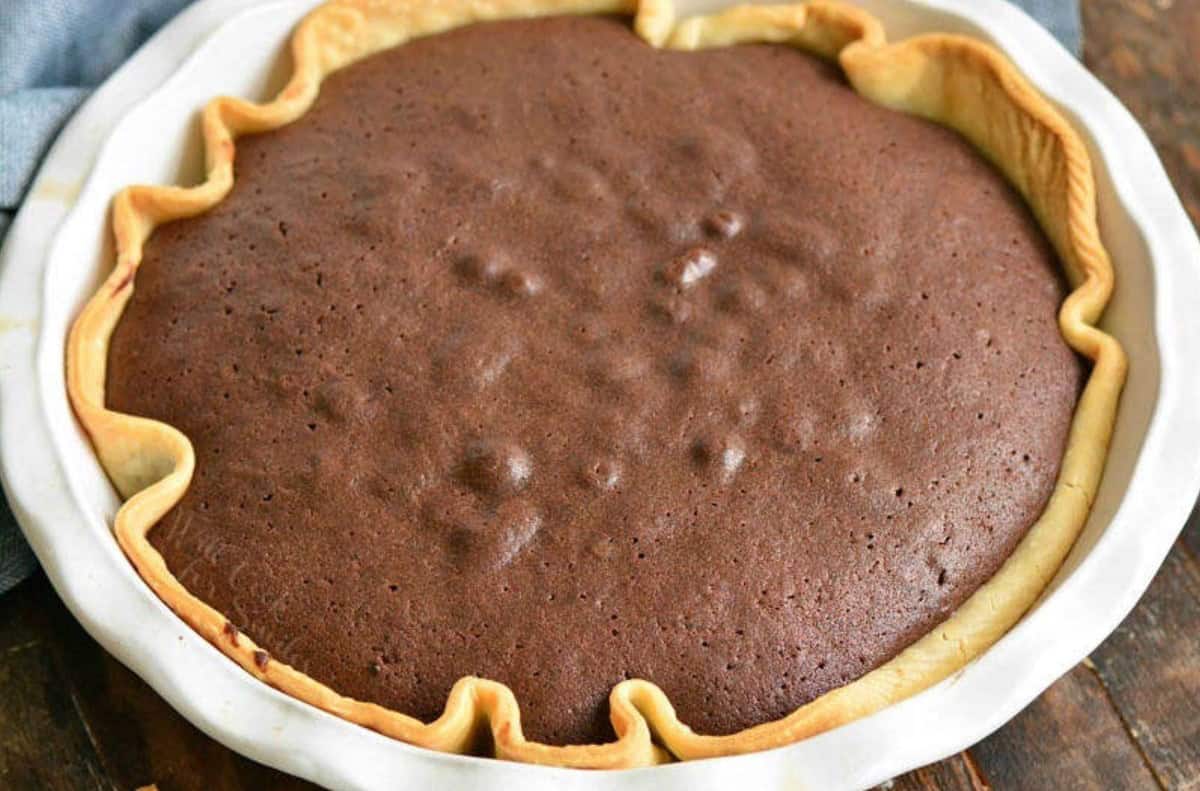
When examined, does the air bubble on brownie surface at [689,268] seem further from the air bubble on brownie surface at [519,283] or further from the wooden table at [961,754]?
the wooden table at [961,754]

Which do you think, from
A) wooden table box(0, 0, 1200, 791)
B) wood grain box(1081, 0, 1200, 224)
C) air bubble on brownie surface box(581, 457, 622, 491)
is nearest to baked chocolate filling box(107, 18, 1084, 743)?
air bubble on brownie surface box(581, 457, 622, 491)

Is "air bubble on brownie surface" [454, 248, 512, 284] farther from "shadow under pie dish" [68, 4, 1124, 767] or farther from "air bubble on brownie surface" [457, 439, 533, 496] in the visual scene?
"air bubble on brownie surface" [457, 439, 533, 496]

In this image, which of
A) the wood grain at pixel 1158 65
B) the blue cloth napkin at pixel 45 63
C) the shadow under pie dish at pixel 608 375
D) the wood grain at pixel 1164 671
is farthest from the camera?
the wood grain at pixel 1158 65

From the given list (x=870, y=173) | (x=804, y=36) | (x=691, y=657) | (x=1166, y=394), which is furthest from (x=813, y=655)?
(x=804, y=36)

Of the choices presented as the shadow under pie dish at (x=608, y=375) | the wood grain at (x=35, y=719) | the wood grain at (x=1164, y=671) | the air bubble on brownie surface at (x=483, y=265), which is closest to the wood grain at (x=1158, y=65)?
the shadow under pie dish at (x=608, y=375)

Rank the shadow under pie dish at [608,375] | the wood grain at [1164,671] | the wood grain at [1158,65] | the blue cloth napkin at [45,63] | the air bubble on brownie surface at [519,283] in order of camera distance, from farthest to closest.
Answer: the wood grain at [1158,65] < the blue cloth napkin at [45,63] < the air bubble on brownie surface at [519,283] < the wood grain at [1164,671] < the shadow under pie dish at [608,375]

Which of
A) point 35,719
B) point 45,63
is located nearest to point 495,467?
point 35,719
